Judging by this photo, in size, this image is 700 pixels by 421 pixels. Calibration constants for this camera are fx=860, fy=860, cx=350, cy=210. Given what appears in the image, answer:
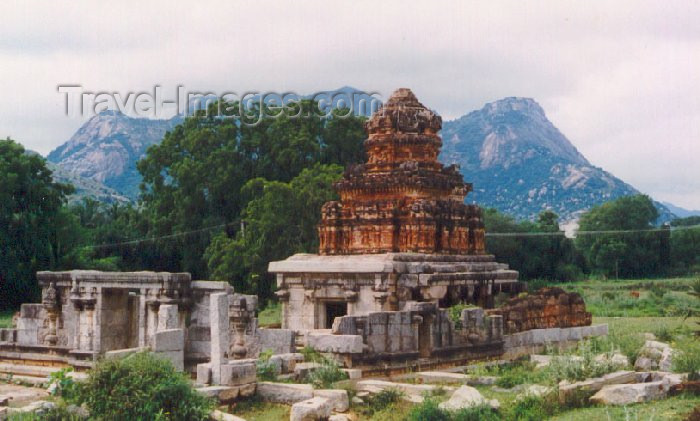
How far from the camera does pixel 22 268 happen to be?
3662 cm

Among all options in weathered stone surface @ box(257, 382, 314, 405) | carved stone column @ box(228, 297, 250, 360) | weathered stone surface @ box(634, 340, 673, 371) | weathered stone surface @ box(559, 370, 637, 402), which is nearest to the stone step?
carved stone column @ box(228, 297, 250, 360)

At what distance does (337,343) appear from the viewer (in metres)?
15.7

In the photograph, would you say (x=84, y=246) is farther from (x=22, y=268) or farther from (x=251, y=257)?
(x=251, y=257)

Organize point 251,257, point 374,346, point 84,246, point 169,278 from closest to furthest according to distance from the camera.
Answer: point 374,346
point 169,278
point 251,257
point 84,246

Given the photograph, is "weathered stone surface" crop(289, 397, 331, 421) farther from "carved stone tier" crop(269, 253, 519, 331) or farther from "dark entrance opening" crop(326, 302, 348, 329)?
"dark entrance opening" crop(326, 302, 348, 329)

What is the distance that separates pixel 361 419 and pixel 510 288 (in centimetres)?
1246

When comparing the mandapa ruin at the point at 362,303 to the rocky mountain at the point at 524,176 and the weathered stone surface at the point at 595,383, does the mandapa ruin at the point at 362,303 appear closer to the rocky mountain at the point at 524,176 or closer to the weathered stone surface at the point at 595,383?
the weathered stone surface at the point at 595,383

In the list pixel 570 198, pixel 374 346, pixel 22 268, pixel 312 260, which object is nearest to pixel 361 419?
pixel 374 346

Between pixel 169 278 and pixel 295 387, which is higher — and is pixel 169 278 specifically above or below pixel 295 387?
above

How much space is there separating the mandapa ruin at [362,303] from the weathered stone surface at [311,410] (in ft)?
4.66

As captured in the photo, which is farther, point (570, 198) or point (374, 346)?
point (570, 198)

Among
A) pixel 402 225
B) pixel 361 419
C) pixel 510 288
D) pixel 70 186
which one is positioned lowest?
pixel 361 419

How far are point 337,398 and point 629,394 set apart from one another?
4081 mm

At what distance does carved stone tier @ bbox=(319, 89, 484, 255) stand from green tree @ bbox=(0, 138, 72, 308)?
60.5 ft
